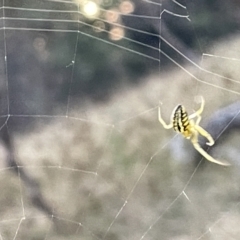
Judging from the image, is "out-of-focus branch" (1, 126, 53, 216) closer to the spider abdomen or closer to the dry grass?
the dry grass

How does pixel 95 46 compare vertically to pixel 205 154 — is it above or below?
above

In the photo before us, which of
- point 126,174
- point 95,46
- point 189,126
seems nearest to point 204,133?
point 189,126

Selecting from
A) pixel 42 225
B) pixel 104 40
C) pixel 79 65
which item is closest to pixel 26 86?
pixel 79 65

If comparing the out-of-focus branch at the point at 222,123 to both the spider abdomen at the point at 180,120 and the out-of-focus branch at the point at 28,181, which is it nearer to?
the spider abdomen at the point at 180,120

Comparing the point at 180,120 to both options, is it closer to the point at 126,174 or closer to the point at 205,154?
the point at 205,154

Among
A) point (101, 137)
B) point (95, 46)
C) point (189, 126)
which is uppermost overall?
point (95, 46)

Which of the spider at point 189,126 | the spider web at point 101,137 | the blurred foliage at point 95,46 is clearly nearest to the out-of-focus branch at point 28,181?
the spider web at point 101,137
